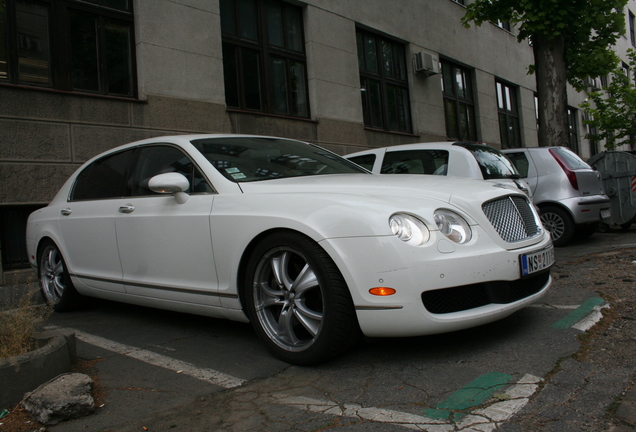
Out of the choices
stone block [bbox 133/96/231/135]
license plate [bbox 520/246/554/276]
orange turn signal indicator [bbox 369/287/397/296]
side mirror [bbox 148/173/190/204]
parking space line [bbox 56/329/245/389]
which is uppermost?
stone block [bbox 133/96/231/135]

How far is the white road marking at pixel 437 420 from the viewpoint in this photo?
2285 millimetres

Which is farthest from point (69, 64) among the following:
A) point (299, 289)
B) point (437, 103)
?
point (437, 103)

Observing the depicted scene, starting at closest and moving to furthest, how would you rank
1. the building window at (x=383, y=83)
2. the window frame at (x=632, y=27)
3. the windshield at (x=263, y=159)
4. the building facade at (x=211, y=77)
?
the windshield at (x=263, y=159), the building facade at (x=211, y=77), the building window at (x=383, y=83), the window frame at (x=632, y=27)

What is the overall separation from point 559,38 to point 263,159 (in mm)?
10756

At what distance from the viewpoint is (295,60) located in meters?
12.4

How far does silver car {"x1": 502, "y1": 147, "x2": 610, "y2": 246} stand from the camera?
833cm

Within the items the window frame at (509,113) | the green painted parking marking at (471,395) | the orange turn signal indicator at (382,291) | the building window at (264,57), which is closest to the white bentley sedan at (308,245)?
the orange turn signal indicator at (382,291)

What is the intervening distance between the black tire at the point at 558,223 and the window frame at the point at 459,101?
365 inches

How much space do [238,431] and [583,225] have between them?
7.77m

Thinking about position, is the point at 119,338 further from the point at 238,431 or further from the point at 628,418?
the point at 628,418

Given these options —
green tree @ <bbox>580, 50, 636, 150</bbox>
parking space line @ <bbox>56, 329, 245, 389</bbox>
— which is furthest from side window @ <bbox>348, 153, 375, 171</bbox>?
green tree @ <bbox>580, 50, 636, 150</bbox>

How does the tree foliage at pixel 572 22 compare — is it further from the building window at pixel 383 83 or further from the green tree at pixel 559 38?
the building window at pixel 383 83

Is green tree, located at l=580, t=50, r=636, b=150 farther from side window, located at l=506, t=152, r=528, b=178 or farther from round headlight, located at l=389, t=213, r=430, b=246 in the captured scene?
round headlight, located at l=389, t=213, r=430, b=246

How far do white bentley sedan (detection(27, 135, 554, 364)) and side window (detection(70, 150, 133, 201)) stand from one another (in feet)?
0.19
